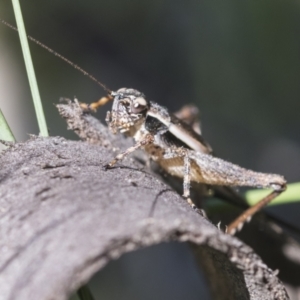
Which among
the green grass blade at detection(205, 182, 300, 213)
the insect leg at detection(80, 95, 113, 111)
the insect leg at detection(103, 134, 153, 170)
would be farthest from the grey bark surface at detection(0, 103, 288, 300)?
the green grass blade at detection(205, 182, 300, 213)

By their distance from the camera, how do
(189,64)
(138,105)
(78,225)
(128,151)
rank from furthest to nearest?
(189,64) < (138,105) < (128,151) < (78,225)

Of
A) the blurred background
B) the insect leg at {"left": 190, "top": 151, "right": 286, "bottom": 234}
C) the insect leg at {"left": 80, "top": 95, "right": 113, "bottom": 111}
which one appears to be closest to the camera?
the insect leg at {"left": 80, "top": 95, "right": 113, "bottom": 111}

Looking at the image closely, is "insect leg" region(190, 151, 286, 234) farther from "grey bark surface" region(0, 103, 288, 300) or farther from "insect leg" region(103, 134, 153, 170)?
"grey bark surface" region(0, 103, 288, 300)

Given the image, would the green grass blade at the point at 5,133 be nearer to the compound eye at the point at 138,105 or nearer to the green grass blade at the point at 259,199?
the compound eye at the point at 138,105

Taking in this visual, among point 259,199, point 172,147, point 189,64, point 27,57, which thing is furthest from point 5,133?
point 189,64

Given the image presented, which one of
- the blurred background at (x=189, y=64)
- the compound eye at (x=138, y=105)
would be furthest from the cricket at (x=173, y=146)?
the blurred background at (x=189, y=64)

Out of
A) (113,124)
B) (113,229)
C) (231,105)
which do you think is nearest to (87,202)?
(113,229)

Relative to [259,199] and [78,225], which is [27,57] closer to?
[78,225]
